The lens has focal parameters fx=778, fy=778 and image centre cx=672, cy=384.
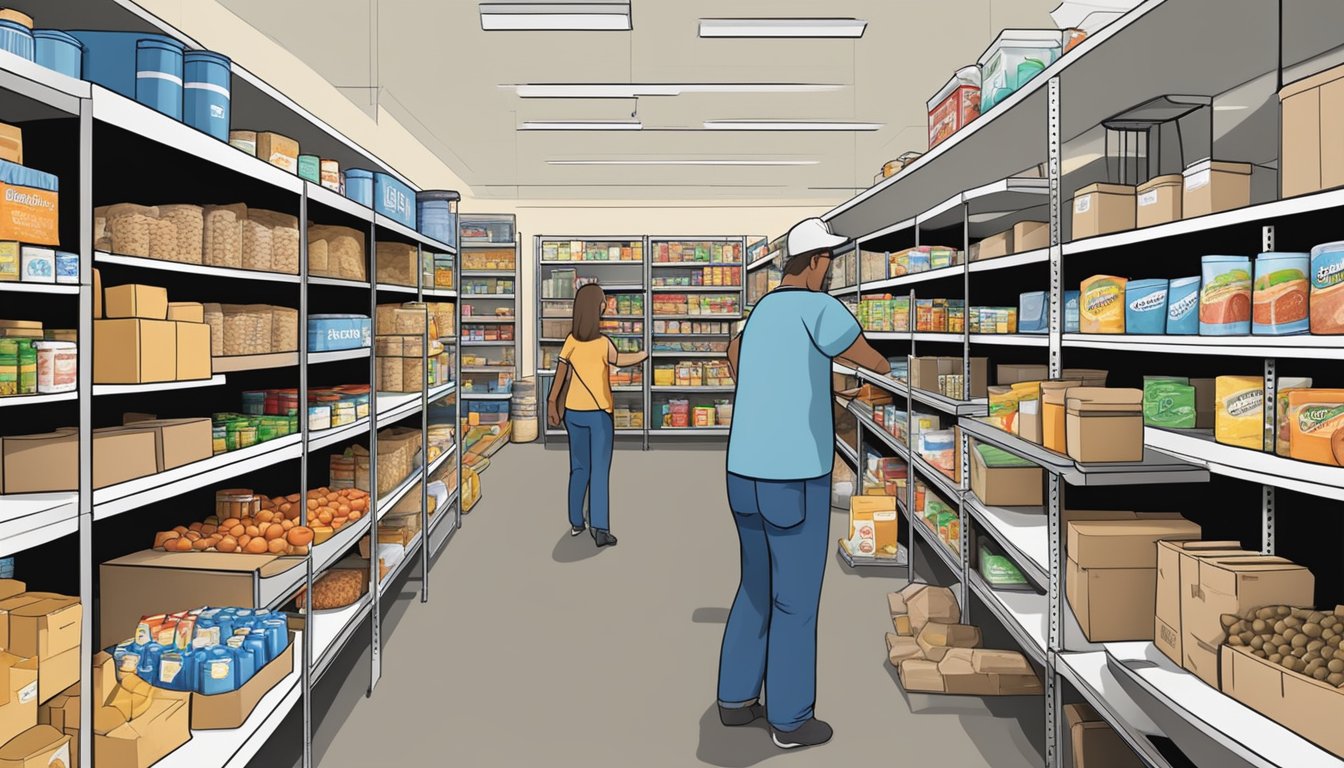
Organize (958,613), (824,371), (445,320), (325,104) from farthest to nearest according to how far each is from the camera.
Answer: (325,104)
(445,320)
(958,613)
(824,371)

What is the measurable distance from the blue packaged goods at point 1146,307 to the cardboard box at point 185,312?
310cm

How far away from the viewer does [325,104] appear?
730cm

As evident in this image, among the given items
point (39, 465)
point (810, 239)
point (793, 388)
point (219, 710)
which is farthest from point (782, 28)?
point (219, 710)

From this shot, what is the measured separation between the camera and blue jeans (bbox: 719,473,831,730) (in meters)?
2.94

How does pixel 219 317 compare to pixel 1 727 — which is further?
pixel 219 317

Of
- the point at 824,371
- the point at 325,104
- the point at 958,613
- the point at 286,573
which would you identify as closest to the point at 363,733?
the point at 286,573

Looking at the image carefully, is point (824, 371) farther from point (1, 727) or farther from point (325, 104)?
point (325, 104)

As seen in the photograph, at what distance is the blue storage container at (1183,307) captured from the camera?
7.95 feet

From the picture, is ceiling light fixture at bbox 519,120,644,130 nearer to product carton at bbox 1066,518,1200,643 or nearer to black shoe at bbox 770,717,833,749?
black shoe at bbox 770,717,833,749

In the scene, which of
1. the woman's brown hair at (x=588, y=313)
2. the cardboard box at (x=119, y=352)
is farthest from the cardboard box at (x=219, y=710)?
the woman's brown hair at (x=588, y=313)

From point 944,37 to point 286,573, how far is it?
6.20 meters

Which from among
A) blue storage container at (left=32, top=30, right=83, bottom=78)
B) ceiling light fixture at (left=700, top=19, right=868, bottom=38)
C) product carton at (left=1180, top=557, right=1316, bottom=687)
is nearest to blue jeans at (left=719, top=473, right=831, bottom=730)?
product carton at (left=1180, top=557, right=1316, bottom=687)

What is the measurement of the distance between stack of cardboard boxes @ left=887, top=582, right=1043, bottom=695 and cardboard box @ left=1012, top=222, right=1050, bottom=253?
185 centimetres

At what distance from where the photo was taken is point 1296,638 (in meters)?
1.91
